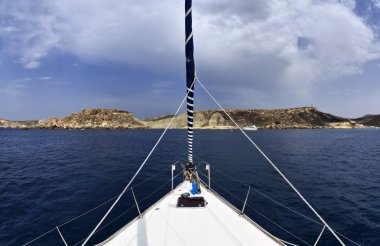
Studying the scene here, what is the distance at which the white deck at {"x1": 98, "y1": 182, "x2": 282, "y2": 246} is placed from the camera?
9.27 metres

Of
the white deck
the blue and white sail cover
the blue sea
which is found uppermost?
the blue and white sail cover

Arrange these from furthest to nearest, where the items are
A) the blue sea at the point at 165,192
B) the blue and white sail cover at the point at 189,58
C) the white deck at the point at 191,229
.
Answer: the blue sea at the point at 165,192 < the blue and white sail cover at the point at 189,58 < the white deck at the point at 191,229

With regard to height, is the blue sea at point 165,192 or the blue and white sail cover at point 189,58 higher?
the blue and white sail cover at point 189,58

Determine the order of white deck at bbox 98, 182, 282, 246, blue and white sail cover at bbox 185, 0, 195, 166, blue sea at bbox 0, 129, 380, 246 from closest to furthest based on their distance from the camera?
white deck at bbox 98, 182, 282, 246, blue and white sail cover at bbox 185, 0, 195, 166, blue sea at bbox 0, 129, 380, 246

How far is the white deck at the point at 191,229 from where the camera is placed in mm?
9273

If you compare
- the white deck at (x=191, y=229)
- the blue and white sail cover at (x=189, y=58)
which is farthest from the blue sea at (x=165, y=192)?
the blue and white sail cover at (x=189, y=58)

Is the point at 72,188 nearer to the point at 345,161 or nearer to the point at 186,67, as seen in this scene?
the point at 186,67

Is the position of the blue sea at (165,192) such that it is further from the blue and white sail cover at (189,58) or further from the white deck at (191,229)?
the blue and white sail cover at (189,58)

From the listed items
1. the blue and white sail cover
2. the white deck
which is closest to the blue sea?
the white deck

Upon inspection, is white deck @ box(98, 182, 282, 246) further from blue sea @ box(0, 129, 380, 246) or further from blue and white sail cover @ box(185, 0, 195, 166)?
blue and white sail cover @ box(185, 0, 195, 166)

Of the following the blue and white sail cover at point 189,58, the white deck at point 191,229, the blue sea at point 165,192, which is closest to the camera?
the white deck at point 191,229

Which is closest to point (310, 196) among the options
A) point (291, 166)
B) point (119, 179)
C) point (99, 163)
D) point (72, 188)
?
point (291, 166)

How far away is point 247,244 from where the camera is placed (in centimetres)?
906

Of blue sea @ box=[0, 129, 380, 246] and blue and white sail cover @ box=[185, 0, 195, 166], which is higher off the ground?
blue and white sail cover @ box=[185, 0, 195, 166]
